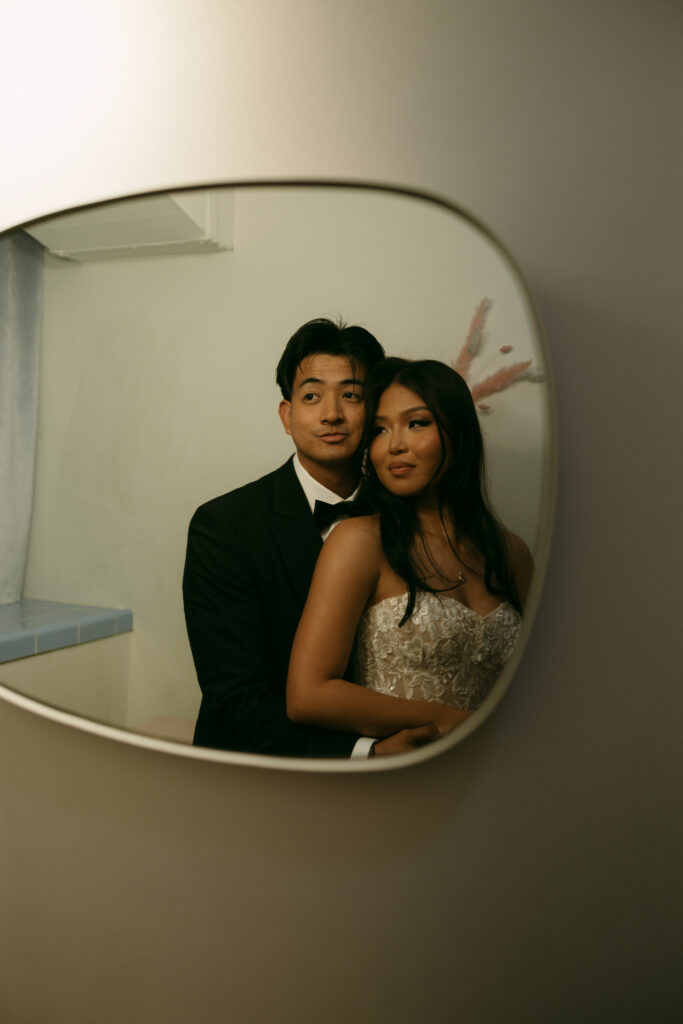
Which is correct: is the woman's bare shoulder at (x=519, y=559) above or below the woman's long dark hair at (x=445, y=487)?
below

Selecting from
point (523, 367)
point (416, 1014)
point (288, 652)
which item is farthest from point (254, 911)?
point (523, 367)

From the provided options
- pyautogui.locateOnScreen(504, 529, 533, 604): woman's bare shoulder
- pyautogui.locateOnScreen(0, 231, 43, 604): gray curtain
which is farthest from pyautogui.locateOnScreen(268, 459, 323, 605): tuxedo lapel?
pyautogui.locateOnScreen(0, 231, 43, 604): gray curtain

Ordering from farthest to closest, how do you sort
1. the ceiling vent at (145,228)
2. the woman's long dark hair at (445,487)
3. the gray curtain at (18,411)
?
the gray curtain at (18,411)
the ceiling vent at (145,228)
the woman's long dark hair at (445,487)

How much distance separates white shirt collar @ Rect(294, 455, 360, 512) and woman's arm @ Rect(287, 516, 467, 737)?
0.03m

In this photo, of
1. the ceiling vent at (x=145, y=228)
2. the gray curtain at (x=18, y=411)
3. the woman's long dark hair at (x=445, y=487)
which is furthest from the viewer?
the gray curtain at (x=18, y=411)

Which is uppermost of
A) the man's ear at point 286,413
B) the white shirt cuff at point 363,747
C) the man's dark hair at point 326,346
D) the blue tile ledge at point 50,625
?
the man's dark hair at point 326,346

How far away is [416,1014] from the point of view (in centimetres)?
81

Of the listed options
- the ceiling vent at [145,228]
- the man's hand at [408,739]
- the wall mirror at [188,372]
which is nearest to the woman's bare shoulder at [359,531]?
the wall mirror at [188,372]

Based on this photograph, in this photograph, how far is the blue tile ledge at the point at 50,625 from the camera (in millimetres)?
809

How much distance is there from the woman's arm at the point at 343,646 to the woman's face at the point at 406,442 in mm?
61

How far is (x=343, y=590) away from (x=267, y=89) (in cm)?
67

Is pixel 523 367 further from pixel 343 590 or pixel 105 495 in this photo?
pixel 105 495

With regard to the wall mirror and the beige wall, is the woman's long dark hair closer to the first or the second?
the wall mirror

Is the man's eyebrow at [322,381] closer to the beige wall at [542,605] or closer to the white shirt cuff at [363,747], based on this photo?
the beige wall at [542,605]
